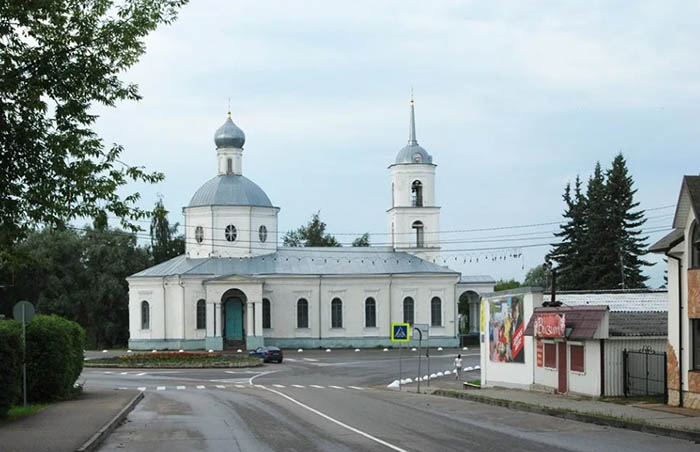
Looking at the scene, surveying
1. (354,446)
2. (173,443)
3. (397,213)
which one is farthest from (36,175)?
(397,213)

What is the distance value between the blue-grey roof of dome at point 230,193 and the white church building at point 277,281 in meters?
0.08

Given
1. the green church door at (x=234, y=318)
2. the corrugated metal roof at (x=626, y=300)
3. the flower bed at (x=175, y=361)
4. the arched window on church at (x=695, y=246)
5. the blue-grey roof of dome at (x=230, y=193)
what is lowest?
the flower bed at (x=175, y=361)

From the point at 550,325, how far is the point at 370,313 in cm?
4791

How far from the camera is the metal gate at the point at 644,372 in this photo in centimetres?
2847

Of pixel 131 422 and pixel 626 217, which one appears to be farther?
pixel 626 217

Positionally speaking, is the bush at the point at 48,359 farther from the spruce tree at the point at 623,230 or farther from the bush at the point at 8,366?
the spruce tree at the point at 623,230

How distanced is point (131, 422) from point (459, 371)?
91.2ft

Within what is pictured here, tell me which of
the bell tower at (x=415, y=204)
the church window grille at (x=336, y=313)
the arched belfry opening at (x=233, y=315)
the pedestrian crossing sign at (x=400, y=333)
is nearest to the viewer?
the pedestrian crossing sign at (x=400, y=333)

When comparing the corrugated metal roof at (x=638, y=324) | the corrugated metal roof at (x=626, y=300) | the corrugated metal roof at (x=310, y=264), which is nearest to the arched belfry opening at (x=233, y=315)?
the corrugated metal roof at (x=310, y=264)

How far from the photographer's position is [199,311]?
78.3 meters

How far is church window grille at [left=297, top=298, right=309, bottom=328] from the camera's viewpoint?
80.5 m

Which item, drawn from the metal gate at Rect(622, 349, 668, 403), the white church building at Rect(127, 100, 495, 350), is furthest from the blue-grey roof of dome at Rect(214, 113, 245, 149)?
the metal gate at Rect(622, 349, 668, 403)

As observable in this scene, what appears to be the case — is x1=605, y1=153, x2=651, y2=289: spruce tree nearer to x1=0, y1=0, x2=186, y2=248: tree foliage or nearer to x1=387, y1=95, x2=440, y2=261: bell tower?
x1=387, y1=95, x2=440, y2=261: bell tower

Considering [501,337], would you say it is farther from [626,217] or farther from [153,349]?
[153,349]
